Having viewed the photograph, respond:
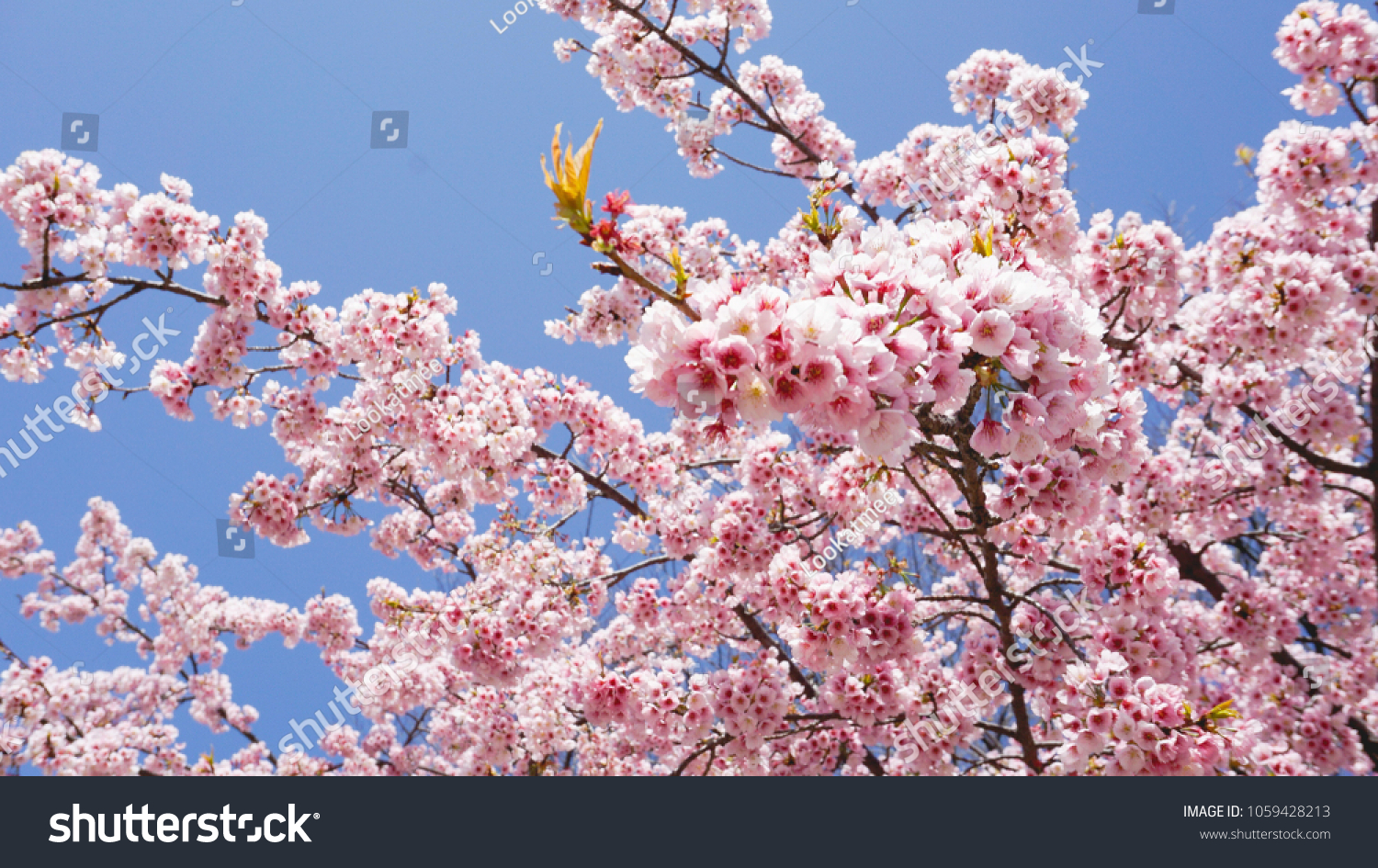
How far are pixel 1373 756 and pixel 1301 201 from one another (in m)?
4.46

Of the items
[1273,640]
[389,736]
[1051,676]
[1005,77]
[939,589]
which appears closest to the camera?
[1051,676]

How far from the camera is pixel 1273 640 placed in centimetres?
501

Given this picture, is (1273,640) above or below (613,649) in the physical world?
below

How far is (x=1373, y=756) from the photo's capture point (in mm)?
5227

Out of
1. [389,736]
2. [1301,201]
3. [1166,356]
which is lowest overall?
[389,736]

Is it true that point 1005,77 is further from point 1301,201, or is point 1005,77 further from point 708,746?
point 708,746

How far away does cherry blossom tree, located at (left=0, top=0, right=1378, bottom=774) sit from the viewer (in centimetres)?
185

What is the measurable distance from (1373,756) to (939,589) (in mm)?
3428

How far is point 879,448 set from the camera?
1.55 metres

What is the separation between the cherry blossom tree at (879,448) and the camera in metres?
1.85

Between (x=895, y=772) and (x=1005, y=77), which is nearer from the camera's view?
(x=1005, y=77)

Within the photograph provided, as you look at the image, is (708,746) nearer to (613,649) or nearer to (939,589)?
(613,649)

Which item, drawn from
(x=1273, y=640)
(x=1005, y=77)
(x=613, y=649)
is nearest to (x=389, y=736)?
(x=613, y=649)

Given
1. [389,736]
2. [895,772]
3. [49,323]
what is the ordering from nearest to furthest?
[49,323] < [895,772] < [389,736]
